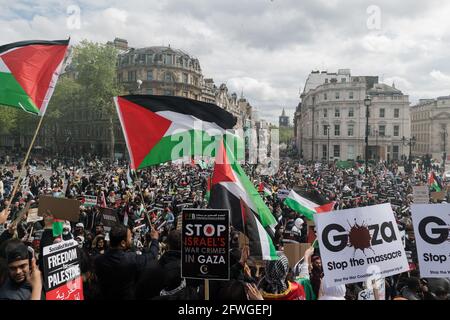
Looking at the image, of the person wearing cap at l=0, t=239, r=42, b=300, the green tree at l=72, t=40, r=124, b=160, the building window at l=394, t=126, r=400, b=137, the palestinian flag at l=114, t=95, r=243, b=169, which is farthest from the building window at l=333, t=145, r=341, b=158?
the person wearing cap at l=0, t=239, r=42, b=300

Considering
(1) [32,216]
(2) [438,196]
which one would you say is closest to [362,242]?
(1) [32,216]

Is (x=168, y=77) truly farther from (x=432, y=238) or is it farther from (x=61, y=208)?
(x=432, y=238)

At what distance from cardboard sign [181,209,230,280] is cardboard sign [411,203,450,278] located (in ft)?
7.85

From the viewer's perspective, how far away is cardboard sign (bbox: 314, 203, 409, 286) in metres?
4.50

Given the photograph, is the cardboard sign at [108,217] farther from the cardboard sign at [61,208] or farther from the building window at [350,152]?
the building window at [350,152]

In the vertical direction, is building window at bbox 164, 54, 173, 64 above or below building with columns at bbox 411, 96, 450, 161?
above

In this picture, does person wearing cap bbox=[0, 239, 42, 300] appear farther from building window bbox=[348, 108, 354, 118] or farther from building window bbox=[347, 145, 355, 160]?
building window bbox=[348, 108, 354, 118]

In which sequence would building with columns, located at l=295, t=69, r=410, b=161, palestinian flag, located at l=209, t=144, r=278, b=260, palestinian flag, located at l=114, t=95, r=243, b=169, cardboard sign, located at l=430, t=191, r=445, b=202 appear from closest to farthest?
palestinian flag, located at l=209, t=144, r=278, b=260
palestinian flag, located at l=114, t=95, r=243, b=169
cardboard sign, located at l=430, t=191, r=445, b=202
building with columns, located at l=295, t=69, r=410, b=161

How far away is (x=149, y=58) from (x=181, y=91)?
737cm

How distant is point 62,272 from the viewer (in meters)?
3.89

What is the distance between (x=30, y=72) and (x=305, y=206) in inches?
261

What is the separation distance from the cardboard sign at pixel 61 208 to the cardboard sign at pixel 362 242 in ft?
16.1
